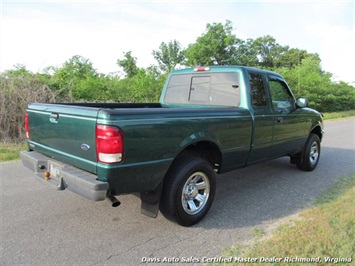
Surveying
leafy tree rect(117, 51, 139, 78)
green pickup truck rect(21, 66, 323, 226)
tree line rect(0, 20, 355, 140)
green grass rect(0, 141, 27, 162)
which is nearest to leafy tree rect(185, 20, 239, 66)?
tree line rect(0, 20, 355, 140)

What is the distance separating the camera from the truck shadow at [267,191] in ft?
12.5

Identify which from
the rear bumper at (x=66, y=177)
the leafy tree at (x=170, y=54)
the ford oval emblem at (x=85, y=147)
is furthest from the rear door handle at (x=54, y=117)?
the leafy tree at (x=170, y=54)

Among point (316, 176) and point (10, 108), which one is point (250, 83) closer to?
point (316, 176)

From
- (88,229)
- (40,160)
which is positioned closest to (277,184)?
(88,229)

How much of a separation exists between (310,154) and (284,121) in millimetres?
1556

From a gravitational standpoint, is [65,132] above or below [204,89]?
below

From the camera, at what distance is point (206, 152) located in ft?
12.9

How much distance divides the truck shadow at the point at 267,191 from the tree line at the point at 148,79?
259 inches

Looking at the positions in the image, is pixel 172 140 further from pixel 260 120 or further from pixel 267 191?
pixel 267 191

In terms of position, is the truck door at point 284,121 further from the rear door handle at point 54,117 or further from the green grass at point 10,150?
the green grass at point 10,150

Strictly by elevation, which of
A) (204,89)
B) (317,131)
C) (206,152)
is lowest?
(206,152)

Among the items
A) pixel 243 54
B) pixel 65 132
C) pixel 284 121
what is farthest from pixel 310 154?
pixel 243 54

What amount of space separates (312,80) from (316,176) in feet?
63.9

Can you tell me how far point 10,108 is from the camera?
8383 mm
